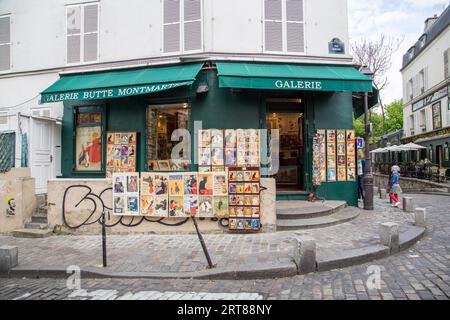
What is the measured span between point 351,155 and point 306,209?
2732 mm

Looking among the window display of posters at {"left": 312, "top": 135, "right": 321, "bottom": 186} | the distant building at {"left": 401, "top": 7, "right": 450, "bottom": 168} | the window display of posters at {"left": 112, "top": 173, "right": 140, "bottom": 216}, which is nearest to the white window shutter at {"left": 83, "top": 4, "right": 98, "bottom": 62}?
the window display of posters at {"left": 112, "top": 173, "right": 140, "bottom": 216}

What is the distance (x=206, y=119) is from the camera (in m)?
9.02

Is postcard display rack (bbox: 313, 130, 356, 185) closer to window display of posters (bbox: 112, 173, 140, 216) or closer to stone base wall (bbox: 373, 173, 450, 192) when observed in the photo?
window display of posters (bbox: 112, 173, 140, 216)

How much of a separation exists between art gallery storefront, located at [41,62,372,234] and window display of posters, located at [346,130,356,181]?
1.2 inches

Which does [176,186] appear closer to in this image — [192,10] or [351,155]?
[351,155]

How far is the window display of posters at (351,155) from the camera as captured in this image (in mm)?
9406

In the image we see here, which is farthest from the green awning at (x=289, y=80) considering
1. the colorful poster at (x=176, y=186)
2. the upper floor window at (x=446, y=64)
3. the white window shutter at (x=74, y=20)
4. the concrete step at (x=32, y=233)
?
the upper floor window at (x=446, y=64)

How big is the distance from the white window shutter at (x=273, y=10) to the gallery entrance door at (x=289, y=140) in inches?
101

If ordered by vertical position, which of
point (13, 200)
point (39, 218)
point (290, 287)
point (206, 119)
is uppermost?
point (206, 119)

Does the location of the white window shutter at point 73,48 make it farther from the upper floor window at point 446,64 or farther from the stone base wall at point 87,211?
the upper floor window at point 446,64

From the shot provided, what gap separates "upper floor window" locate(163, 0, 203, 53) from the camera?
30.7 ft

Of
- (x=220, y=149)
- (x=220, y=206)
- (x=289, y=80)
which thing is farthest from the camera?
(x=220, y=149)

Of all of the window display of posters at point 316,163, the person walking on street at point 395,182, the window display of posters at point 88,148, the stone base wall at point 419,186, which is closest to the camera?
the window display of posters at point 316,163

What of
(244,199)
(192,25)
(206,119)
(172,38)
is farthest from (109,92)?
(244,199)
